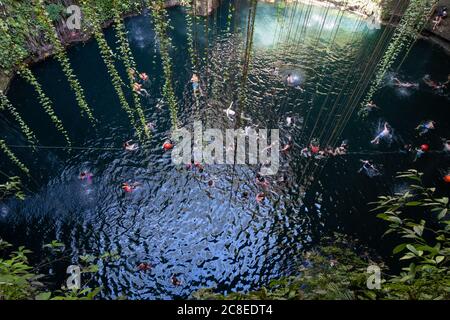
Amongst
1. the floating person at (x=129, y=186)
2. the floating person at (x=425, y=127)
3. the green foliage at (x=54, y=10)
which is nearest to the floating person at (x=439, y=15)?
the floating person at (x=425, y=127)

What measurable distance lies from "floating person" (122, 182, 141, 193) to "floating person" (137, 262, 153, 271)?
387cm

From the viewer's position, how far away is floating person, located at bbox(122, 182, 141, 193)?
46.3 feet

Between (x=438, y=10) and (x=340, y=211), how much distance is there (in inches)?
954

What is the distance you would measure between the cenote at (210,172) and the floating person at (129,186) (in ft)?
0.67

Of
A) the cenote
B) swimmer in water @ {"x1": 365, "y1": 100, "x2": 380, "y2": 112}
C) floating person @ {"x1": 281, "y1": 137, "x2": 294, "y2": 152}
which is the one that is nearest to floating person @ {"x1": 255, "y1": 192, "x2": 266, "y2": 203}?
the cenote

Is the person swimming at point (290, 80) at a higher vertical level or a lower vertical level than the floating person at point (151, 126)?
higher

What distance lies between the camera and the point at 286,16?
98.0 feet

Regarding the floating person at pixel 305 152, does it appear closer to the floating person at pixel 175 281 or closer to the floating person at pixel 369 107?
the floating person at pixel 369 107

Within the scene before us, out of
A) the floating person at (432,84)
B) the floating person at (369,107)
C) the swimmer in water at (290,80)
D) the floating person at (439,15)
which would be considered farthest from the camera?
the floating person at (439,15)

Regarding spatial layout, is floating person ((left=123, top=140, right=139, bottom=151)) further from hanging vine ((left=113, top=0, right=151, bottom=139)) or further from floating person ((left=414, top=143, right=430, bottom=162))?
floating person ((left=414, top=143, right=430, bottom=162))

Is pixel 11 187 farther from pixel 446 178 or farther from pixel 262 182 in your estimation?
pixel 446 178

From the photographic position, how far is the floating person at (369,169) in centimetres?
1555
